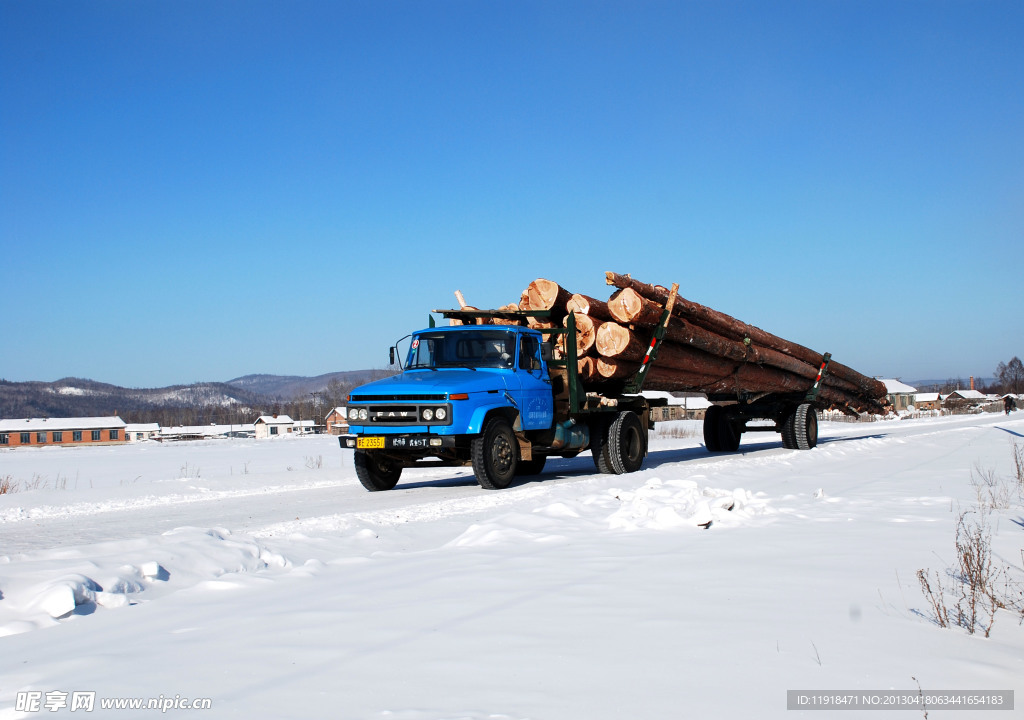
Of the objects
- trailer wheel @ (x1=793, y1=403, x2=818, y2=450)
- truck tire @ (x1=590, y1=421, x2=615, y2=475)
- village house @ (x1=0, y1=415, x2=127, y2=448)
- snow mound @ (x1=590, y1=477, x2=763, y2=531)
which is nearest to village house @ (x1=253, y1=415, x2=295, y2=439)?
village house @ (x1=0, y1=415, x2=127, y2=448)

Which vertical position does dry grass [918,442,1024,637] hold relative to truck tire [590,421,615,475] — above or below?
below

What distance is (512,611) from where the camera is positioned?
4.60m

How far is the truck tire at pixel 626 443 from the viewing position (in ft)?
46.7

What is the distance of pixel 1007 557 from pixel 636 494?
11.9ft

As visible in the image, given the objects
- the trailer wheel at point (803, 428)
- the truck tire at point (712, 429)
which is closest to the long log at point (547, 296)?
the truck tire at point (712, 429)

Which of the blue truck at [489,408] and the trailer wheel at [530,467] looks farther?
the trailer wheel at [530,467]

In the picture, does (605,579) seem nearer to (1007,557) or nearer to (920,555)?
(920,555)

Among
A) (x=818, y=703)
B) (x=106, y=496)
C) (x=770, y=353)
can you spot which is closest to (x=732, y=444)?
(x=770, y=353)

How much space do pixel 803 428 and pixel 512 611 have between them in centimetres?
1642

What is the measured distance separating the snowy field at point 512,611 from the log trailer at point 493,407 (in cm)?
224

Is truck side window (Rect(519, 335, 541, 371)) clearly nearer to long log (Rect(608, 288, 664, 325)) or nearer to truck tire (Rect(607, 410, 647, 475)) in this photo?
long log (Rect(608, 288, 664, 325))

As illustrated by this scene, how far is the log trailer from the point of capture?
1141 cm

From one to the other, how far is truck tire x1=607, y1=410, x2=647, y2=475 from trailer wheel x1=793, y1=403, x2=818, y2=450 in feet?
20.2

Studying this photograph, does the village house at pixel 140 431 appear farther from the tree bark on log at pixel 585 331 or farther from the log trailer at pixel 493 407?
the tree bark on log at pixel 585 331
